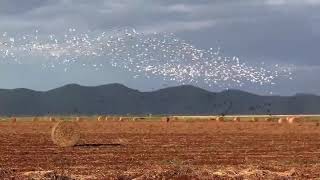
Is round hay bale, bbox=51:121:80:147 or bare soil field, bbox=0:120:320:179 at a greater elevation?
round hay bale, bbox=51:121:80:147

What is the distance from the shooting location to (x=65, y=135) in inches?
1757

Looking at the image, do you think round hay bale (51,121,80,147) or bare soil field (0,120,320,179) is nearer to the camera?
bare soil field (0,120,320,179)

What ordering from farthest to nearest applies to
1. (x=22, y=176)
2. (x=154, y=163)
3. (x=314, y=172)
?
(x=154, y=163), (x=314, y=172), (x=22, y=176)

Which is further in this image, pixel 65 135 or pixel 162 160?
pixel 65 135

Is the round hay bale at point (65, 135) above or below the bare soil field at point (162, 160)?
above

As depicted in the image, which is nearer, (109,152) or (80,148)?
(109,152)

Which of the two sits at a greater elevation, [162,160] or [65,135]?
[65,135]

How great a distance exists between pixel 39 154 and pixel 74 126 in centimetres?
918

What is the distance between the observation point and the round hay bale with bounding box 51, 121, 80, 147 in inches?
1736

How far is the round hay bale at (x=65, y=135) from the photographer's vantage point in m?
44.1

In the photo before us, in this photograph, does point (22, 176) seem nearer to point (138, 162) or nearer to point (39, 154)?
point (138, 162)

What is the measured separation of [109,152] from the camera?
38.2 m

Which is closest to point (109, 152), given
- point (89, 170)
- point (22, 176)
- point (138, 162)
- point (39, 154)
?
point (39, 154)

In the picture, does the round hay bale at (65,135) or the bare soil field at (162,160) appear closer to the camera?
the bare soil field at (162,160)
